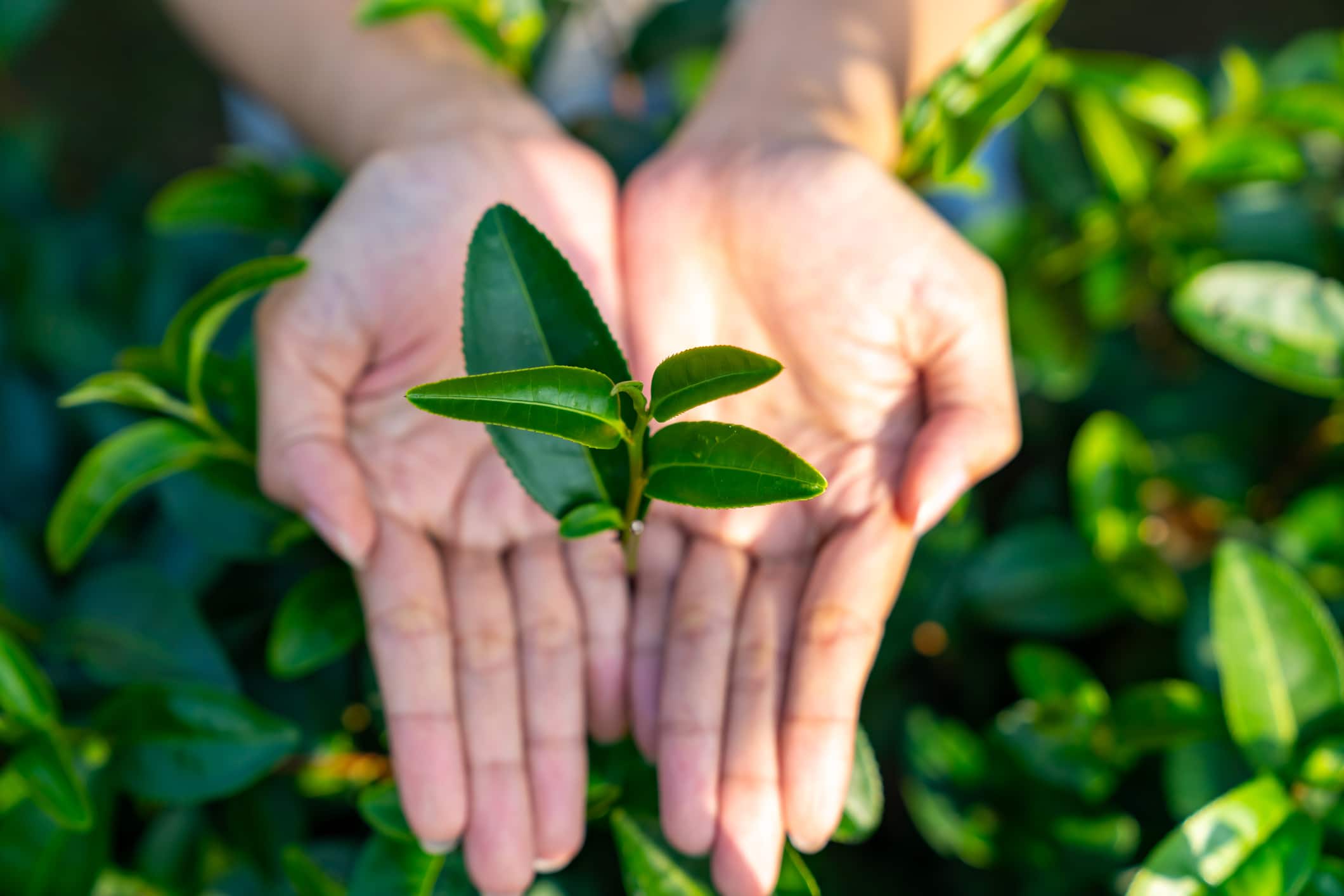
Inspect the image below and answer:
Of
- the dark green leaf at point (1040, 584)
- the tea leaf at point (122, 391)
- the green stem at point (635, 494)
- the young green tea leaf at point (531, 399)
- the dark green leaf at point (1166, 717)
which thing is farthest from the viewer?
the dark green leaf at point (1040, 584)

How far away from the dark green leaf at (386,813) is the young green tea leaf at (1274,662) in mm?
839

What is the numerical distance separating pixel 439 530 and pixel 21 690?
423mm

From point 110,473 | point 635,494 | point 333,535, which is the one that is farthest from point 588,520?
point 110,473

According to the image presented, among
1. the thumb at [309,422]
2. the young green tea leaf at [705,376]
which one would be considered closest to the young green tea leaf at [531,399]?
the young green tea leaf at [705,376]

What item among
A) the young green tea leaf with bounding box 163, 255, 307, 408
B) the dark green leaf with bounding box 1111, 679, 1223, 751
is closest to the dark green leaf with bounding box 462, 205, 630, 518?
the young green tea leaf with bounding box 163, 255, 307, 408

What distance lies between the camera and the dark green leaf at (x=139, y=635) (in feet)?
3.45

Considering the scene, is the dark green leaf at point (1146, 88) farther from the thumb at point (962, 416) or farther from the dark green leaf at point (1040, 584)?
the dark green leaf at point (1040, 584)

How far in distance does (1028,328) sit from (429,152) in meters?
0.83

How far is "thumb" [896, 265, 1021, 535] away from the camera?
0.93 metres

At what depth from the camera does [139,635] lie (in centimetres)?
107

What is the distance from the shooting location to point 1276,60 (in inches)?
60.6

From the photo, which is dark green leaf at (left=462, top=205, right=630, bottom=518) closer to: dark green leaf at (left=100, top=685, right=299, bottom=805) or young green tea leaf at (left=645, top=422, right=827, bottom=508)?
young green tea leaf at (left=645, top=422, right=827, bottom=508)

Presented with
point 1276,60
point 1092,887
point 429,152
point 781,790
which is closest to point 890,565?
point 781,790

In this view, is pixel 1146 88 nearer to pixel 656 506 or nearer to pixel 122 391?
pixel 656 506
